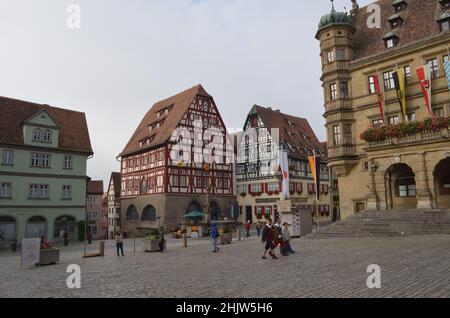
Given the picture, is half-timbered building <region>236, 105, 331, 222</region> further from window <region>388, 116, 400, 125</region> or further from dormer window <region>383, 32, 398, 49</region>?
dormer window <region>383, 32, 398, 49</region>

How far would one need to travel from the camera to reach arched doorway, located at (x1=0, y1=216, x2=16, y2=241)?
2975 centimetres

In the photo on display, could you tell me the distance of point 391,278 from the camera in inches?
349

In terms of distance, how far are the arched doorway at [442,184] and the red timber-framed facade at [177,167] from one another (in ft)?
80.2

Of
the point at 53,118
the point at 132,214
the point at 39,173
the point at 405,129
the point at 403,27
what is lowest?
the point at 132,214

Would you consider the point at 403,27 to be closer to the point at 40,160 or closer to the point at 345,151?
the point at 345,151

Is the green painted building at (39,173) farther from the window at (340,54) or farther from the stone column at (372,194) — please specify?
the stone column at (372,194)

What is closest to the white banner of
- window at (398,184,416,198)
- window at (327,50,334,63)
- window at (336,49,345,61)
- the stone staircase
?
the stone staircase

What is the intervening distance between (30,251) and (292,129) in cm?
4335

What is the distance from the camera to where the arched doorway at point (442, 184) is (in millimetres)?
22750

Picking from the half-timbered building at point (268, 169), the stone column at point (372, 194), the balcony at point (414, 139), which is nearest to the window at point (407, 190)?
the stone column at point (372, 194)

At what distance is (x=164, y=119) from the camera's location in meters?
47.6

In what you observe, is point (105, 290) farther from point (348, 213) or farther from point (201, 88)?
point (201, 88)

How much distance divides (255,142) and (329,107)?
21372 mm

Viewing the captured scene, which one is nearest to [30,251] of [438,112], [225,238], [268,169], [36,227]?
[225,238]
